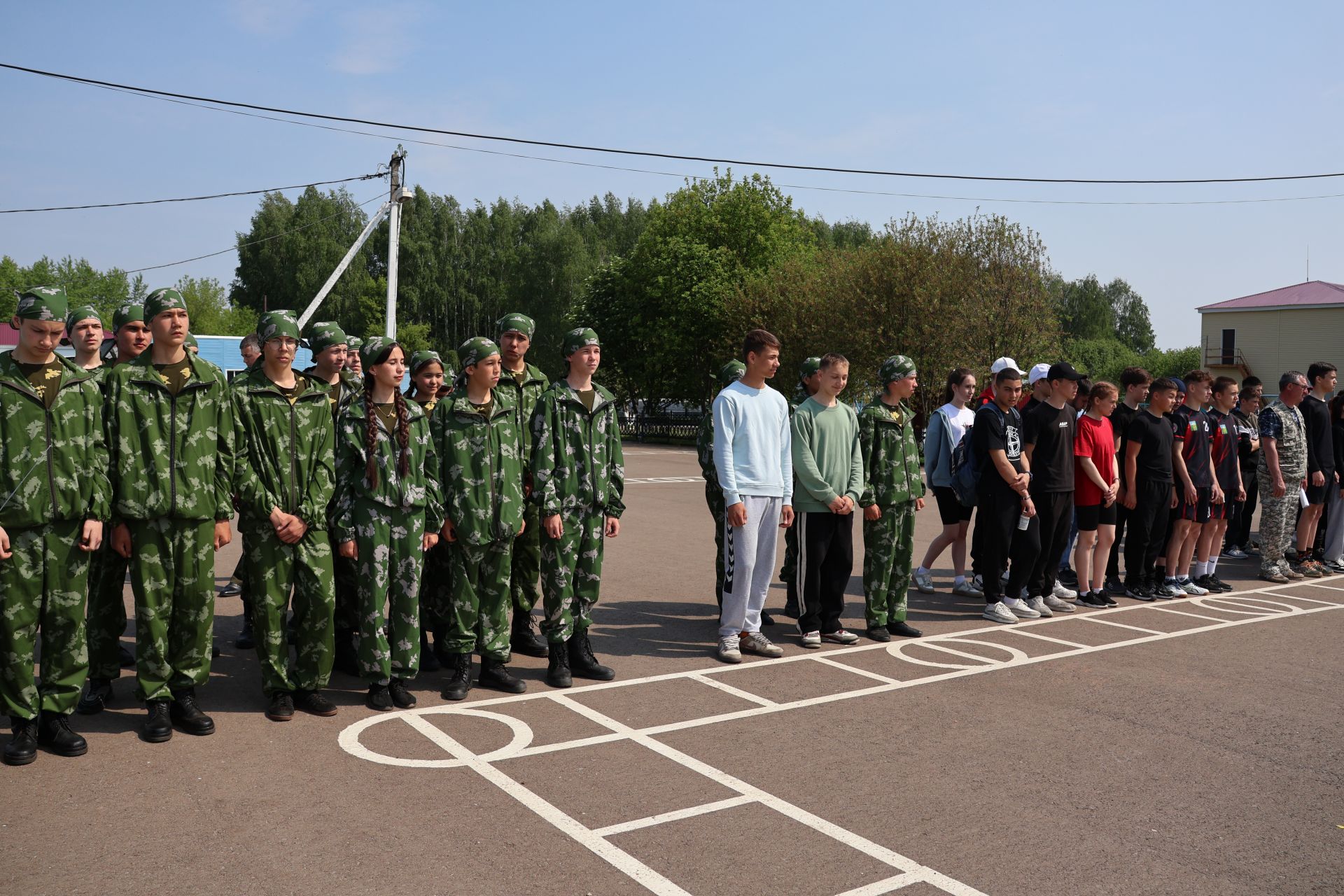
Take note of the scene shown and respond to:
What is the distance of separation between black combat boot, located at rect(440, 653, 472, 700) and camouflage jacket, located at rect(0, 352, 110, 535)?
210cm

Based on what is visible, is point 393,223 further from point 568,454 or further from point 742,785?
point 742,785

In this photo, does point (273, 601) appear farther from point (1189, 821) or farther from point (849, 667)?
point (1189, 821)

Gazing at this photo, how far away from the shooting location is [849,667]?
6875mm

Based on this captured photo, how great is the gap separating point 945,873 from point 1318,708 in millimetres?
3697

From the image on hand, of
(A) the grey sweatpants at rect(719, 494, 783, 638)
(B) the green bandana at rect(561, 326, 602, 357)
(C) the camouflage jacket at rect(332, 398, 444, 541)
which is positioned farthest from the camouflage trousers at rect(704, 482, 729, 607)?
(C) the camouflage jacket at rect(332, 398, 444, 541)

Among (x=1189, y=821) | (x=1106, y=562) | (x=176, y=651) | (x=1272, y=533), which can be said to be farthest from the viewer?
(x=1272, y=533)

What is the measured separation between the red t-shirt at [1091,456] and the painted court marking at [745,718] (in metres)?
1.07

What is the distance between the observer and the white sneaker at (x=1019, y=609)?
8.63 metres

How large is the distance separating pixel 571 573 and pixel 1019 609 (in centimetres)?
434

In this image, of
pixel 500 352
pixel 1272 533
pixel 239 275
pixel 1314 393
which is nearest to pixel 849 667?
pixel 500 352

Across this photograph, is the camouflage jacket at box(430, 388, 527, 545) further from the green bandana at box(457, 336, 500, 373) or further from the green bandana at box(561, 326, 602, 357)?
the green bandana at box(561, 326, 602, 357)

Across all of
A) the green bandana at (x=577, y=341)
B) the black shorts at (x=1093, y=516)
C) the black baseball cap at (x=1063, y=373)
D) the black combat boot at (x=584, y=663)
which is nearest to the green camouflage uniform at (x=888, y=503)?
the black baseball cap at (x=1063, y=373)

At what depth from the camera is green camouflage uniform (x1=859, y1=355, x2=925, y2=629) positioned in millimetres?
7684

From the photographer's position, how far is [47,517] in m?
4.77
